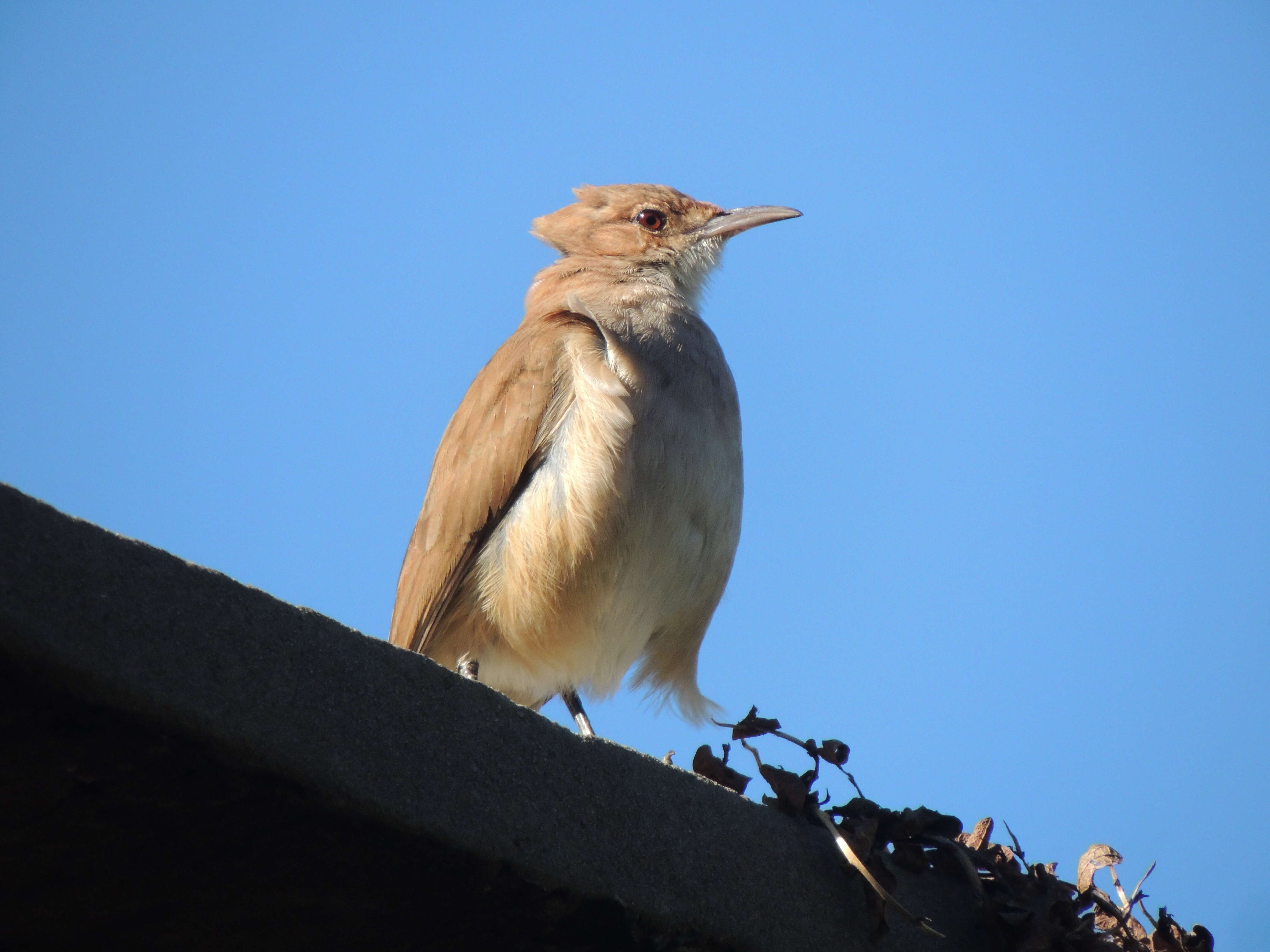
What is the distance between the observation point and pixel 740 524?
197 inches

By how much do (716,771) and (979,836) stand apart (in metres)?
0.84

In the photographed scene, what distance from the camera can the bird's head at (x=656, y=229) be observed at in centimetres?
619

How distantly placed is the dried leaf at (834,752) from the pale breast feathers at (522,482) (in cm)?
143

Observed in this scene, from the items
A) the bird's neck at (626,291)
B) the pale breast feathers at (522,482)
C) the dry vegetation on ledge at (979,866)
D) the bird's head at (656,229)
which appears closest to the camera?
the dry vegetation on ledge at (979,866)

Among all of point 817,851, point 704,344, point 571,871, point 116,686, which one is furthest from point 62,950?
point 704,344

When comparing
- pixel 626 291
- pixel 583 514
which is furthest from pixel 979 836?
pixel 626 291

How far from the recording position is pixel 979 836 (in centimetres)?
335

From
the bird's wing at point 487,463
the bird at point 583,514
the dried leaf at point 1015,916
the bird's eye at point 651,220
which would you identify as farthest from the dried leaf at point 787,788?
the bird's eye at point 651,220

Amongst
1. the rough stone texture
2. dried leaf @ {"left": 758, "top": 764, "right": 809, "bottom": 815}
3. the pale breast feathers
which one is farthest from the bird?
the rough stone texture

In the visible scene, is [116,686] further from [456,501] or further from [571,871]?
[456,501]

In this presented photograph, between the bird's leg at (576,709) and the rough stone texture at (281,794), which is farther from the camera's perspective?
the bird's leg at (576,709)

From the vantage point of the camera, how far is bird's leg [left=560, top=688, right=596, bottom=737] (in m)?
5.29

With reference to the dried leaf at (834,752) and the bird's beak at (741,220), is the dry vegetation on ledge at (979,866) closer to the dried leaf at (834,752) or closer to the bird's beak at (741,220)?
the dried leaf at (834,752)

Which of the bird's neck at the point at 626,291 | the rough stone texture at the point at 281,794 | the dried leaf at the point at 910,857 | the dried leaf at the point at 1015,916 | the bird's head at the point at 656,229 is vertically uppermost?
the bird's head at the point at 656,229
